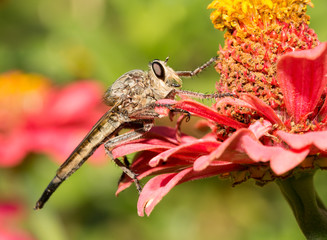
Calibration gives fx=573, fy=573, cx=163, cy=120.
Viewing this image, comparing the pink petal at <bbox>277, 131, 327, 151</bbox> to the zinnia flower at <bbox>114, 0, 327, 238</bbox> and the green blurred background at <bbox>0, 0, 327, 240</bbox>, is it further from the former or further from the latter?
the green blurred background at <bbox>0, 0, 327, 240</bbox>

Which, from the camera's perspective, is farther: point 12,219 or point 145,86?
point 12,219

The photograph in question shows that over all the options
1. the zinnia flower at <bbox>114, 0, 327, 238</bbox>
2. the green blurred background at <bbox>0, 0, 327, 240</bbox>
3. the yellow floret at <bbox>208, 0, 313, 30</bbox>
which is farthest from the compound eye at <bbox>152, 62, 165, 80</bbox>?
the green blurred background at <bbox>0, 0, 327, 240</bbox>

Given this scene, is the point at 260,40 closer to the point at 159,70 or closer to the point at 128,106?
the point at 159,70

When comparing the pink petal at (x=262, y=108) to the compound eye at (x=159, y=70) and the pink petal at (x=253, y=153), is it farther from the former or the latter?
the compound eye at (x=159, y=70)

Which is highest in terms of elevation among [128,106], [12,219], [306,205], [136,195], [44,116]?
[128,106]

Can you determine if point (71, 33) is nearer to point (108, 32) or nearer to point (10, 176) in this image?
point (108, 32)

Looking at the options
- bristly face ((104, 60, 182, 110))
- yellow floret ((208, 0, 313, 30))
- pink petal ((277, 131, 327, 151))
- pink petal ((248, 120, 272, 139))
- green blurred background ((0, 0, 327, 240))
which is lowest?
green blurred background ((0, 0, 327, 240))

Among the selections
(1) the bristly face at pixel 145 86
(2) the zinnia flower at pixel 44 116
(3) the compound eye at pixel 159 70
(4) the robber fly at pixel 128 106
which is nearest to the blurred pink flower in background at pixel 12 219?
(2) the zinnia flower at pixel 44 116

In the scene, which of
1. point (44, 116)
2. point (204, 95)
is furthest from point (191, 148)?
point (44, 116)
